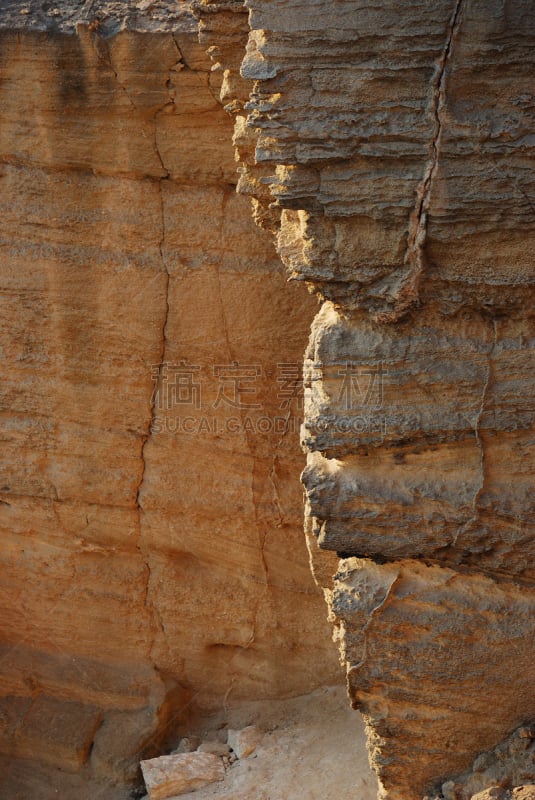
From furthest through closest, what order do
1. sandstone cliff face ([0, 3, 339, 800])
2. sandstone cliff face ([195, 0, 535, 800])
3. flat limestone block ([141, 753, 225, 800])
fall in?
flat limestone block ([141, 753, 225, 800]) → sandstone cliff face ([0, 3, 339, 800]) → sandstone cliff face ([195, 0, 535, 800])

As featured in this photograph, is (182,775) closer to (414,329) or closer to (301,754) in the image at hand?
(301,754)

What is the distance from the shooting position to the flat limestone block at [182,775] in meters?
4.00

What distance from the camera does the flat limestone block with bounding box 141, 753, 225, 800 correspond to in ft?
13.1

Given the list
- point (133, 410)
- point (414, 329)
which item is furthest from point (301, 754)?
point (414, 329)

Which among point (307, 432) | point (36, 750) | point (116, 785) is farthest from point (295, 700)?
point (307, 432)

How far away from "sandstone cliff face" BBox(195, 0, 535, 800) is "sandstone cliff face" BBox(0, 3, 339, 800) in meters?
0.79

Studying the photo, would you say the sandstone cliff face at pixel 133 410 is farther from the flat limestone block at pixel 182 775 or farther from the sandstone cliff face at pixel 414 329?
the sandstone cliff face at pixel 414 329

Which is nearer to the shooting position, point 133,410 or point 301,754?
point 301,754

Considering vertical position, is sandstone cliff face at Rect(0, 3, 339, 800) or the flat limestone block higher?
sandstone cliff face at Rect(0, 3, 339, 800)

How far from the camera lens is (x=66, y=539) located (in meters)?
4.36

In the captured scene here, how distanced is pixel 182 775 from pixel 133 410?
58.1 inches

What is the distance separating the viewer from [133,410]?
4.11 metres

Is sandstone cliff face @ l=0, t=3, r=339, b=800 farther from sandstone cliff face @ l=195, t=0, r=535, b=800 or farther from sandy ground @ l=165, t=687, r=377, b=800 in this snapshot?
sandstone cliff face @ l=195, t=0, r=535, b=800

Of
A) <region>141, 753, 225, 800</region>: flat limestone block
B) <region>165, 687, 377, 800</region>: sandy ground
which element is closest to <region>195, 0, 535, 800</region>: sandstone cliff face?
<region>165, 687, 377, 800</region>: sandy ground
